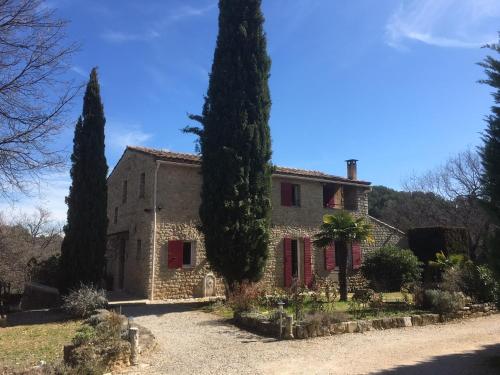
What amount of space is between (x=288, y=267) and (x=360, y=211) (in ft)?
18.4

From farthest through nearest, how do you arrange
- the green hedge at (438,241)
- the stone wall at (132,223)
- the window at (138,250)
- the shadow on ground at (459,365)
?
1. the green hedge at (438,241)
2. the window at (138,250)
3. the stone wall at (132,223)
4. the shadow on ground at (459,365)

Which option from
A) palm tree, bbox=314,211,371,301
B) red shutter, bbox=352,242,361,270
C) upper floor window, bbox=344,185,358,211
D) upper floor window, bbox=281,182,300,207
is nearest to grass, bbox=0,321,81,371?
palm tree, bbox=314,211,371,301

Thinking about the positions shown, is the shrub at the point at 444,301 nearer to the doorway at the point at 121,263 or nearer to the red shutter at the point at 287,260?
the red shutter at the point at 287,260

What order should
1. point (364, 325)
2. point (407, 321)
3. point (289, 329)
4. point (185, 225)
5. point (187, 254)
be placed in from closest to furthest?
point (289, 329)
point (364, 325)
point (407, 321)
point (185, 225)
point (187, 254)

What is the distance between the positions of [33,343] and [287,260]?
11.9m

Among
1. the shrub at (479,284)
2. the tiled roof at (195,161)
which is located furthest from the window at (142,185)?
the shrub at (479,284)

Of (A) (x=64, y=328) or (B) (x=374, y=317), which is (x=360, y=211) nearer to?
(B) (x=374, y=317)

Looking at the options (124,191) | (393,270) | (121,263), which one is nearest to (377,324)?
(393,270)

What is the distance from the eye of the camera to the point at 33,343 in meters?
9.19

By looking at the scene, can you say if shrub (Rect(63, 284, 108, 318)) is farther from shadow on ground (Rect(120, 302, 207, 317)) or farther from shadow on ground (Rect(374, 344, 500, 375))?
shadow on ground (Rect(374, 344, 500, 375))

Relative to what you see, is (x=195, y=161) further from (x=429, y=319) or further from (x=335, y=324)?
(x=429, y=319)

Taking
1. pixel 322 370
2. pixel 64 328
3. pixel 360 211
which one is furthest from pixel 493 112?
pixel 360 211

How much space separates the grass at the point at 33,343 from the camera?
7482 mm

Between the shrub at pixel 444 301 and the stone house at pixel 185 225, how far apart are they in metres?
6.55
